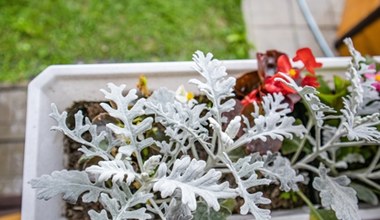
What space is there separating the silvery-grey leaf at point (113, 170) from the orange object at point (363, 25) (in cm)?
82

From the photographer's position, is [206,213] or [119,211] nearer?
[119,211]

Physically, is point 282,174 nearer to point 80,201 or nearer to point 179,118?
point 179,118

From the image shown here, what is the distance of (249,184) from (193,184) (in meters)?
0.10

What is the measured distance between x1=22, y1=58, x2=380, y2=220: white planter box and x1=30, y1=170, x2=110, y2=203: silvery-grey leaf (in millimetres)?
121

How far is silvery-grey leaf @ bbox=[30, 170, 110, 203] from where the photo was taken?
0.59m

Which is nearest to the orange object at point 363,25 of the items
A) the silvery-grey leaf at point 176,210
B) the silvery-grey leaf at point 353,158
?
the silvery-grey leaf at point 353,158

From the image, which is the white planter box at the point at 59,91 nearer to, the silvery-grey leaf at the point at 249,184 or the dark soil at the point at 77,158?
the dark soil at the point at 77,158

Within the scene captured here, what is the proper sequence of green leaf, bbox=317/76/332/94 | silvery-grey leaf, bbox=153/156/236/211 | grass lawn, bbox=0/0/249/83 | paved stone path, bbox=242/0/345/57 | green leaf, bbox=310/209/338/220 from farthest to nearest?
1. paved stone path, bbox=242/0/345/57
2. grass lawn, bbox=0/0/249/83
3. green leaf, bbox=317/76/332/94
4. green leaf, bbox=310/209/338/220
5. silvery-grey leaf, bbox=153/156/236/211

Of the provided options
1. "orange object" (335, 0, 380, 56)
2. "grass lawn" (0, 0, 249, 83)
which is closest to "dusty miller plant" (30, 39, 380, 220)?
"orange object" (335, 0, 380, 56)

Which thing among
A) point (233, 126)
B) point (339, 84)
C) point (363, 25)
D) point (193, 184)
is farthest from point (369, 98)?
point (363, 25)

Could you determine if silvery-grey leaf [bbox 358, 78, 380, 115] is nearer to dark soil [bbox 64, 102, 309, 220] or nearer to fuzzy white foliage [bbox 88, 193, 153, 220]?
dark soil [bbox 64, 102, 309, 220]

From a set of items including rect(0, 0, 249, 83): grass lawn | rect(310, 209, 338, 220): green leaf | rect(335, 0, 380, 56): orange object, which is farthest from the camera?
rect(0, 0, 249, 83): grass lawn

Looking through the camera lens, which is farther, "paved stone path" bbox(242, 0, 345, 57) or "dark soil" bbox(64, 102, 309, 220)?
"paved stone path" bbox(242, 0, 345, 57)

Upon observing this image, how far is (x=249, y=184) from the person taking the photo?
607mm
